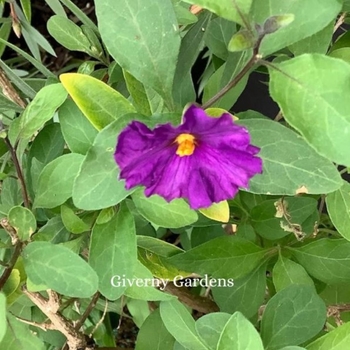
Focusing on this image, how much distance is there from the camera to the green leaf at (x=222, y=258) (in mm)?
672

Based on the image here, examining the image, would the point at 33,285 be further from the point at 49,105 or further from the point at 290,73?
the point at 290,73

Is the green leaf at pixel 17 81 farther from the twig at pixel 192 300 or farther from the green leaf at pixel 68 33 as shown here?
the twig at pixel 192 300

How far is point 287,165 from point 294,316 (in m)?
0.21

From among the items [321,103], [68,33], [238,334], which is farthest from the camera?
[68,33]

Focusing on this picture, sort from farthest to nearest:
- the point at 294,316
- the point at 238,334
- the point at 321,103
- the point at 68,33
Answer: the point at 68,33, the point at 294,316, the point at 238,334, the point at 321,103

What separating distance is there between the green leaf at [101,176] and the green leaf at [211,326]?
173mm

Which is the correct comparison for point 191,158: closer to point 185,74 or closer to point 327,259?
point 185,74

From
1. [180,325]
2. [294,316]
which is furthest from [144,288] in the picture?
[294,316]

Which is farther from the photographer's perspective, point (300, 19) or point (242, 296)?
point (242, 296)

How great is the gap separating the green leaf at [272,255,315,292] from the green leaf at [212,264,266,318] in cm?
3

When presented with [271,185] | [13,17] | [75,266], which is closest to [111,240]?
[75,266]

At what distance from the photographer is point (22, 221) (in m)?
0.59

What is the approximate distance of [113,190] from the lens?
50 centimetres

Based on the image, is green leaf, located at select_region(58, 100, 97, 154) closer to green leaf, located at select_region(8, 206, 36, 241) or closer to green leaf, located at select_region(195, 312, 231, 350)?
green leaf, located at select_region(8, 206, 36, 241)
